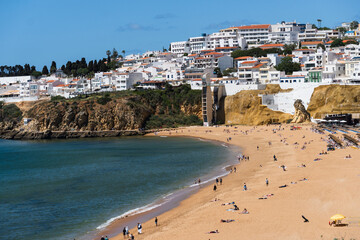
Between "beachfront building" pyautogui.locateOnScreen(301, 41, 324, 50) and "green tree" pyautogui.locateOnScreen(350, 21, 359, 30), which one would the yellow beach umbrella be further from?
"green tree" pyautogui.locateOnScreen(350, 21, 359, 30)

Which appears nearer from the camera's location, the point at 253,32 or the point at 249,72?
the point at 249,72

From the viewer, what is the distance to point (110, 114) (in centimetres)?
7350

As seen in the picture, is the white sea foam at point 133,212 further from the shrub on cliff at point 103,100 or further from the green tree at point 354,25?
the green tree at point 354,25

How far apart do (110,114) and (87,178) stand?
116 feet

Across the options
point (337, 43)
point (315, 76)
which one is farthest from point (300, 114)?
point (337, 43)

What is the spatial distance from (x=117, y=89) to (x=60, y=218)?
6379 cm

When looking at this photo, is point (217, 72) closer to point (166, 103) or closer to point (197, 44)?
point (166, 103)

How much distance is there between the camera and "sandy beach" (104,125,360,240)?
20.2m

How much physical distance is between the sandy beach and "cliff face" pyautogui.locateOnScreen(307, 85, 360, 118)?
1945 centimetres

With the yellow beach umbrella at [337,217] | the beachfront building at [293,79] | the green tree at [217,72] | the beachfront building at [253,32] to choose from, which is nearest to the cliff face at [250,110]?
the beachfront building at [293,79]

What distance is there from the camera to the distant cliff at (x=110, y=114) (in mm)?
73375

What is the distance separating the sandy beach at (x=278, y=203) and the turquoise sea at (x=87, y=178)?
3.42 meters

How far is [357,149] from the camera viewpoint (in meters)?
39.8

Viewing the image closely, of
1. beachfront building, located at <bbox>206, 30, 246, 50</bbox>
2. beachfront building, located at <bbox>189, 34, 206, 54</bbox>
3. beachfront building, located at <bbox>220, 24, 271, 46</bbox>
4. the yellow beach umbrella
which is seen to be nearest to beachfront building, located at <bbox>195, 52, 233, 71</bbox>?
beachfront building, located at <bbox>206, 30, 246, 50</bbox>
